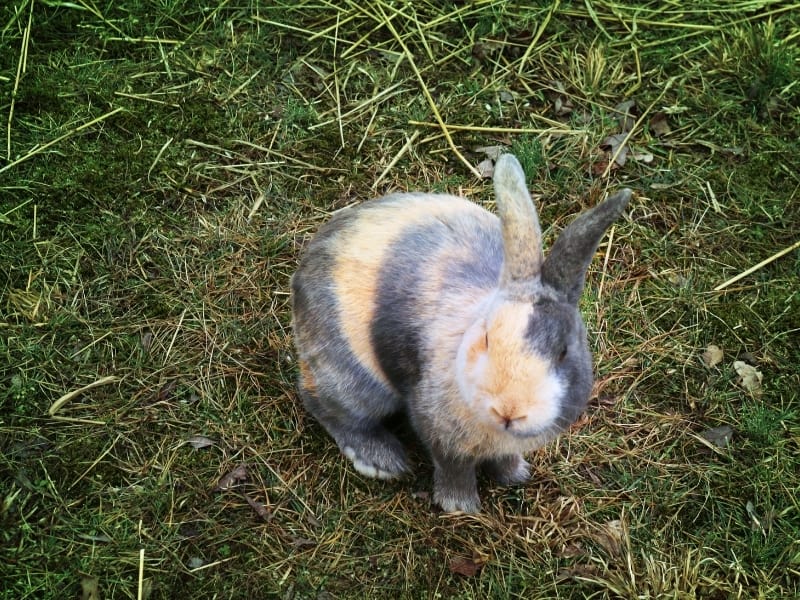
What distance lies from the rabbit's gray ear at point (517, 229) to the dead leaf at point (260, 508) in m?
1.68

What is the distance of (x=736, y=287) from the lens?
4512mm

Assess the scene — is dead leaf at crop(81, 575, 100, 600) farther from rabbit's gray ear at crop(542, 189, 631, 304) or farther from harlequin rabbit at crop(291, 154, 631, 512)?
rabbit's gray ear at crop(542, 189, 631, 304)

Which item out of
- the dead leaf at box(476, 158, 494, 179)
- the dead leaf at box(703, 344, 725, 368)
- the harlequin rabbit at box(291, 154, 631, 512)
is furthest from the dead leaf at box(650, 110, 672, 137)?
the harlequin rabbit at box(291, 154, 631, 512)

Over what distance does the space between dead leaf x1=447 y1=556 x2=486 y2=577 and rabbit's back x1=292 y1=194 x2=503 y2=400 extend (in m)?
0.81

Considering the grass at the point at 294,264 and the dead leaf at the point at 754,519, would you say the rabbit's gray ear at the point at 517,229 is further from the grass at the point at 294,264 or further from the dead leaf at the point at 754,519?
the dead leaf at the point at 754,519

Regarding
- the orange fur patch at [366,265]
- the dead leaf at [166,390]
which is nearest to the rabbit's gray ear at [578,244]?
the orange fur patch at [366,265]

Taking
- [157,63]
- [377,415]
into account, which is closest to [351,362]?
[377,415]

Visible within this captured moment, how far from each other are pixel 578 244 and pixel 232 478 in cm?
209

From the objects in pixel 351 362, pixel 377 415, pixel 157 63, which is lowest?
pixel 377 415

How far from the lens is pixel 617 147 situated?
16.3 ft

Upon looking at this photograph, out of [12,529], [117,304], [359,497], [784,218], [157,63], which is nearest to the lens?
[12,529]

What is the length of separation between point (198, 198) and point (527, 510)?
2605mm

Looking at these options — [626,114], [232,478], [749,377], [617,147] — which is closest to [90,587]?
[232,478]

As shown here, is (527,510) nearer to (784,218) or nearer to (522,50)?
(784,218)
